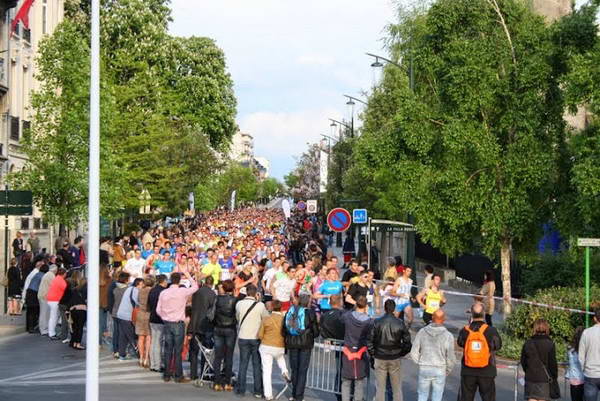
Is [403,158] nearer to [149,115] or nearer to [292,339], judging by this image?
[292,339]

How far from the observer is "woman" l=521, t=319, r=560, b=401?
37.5 feet

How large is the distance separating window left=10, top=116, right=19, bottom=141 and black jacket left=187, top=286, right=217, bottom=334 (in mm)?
29319

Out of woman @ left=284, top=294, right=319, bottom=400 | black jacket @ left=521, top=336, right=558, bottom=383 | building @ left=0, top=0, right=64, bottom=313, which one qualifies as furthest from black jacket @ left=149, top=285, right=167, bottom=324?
building @ left=0, top=0, right=64, bottom=313

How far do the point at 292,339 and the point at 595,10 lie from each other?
10.4 metres

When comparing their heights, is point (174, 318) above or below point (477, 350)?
above

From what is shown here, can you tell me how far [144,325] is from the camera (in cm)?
1686

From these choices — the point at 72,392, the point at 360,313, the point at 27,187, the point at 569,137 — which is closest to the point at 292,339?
the point at 360,313

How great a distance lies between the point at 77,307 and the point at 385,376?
8402 millimetres

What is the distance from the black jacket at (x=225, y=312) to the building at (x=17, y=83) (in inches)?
987

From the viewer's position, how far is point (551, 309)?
1841cm

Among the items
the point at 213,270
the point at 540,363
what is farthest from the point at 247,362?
the point at 213,270

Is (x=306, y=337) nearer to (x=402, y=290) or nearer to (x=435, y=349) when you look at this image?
(x=435, y=349)

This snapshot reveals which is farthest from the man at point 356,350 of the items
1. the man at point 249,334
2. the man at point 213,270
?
the man at point 213,270

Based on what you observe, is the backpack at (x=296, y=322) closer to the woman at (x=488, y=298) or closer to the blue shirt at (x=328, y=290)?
the blue shirt at (x=328, y=290)
